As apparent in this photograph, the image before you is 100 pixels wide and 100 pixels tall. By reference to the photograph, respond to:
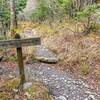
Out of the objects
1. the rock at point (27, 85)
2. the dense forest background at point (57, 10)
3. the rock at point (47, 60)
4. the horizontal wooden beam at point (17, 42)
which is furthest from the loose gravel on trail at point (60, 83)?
the dense forest background at point (57, 10)

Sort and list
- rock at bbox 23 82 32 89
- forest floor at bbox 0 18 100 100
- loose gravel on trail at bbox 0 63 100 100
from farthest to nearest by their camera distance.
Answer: forest floor at bbox 0 18 100 100, loose gravel on trail at bbox 0 63 100 100, rock at bbox 23 82 32 89

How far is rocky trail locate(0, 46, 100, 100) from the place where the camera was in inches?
201

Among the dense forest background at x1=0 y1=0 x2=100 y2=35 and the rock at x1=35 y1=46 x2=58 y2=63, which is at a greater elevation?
the dense forest background at x1=0 y1=0 x2=100 y2=35

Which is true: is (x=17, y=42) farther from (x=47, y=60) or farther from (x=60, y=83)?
(x=47, y=60)

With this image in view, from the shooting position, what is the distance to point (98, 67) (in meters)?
6.67

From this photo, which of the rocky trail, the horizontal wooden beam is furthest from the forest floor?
the horizontal wooden beam

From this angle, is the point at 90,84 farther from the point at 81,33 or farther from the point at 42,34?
the point at 42,34

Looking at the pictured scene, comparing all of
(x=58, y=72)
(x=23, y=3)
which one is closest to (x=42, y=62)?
(x=58, y=72)

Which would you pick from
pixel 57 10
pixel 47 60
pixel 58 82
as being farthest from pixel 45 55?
pixel 57 10

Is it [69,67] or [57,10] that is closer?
[69,67]

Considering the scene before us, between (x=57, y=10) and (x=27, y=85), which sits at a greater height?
(x=57, y=10)

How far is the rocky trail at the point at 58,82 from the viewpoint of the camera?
511cm

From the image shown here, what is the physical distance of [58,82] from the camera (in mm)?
5637

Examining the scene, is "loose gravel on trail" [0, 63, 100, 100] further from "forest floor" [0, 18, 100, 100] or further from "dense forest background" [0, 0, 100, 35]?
"dense forest background" [0, 0, 100, 35]
